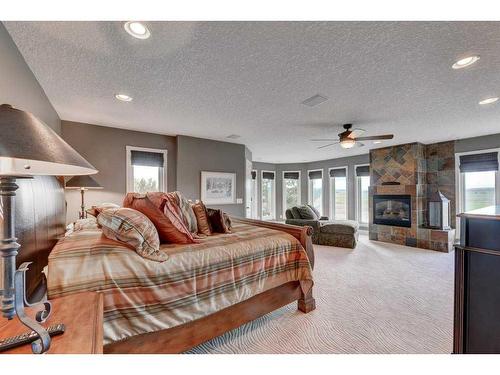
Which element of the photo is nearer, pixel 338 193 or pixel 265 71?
pixel 265 71

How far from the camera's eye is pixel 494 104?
2.87 m

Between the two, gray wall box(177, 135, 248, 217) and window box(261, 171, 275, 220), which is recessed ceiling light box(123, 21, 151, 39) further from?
window box(261, 171, 275, 220)

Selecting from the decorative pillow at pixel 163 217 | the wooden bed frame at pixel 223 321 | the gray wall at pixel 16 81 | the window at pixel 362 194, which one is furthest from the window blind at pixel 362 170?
the gray wall at pixel 16 81

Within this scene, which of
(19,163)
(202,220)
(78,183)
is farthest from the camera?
(78,183)

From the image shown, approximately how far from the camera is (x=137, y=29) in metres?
1.48

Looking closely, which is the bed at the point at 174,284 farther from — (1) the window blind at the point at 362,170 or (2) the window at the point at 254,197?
(2) the window at the point at 254,197

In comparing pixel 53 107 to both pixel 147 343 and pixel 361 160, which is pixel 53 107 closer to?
pixel 147 343

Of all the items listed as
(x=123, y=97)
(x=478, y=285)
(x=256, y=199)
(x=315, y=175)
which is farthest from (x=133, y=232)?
(x=315, y=175)

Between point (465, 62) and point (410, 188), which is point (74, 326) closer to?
point (465, 62)

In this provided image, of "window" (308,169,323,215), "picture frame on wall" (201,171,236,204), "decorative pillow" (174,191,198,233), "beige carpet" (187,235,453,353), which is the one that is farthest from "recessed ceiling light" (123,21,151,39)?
"window" (308,169,323,215)

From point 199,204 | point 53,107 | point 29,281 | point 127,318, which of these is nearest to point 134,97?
point 53,107

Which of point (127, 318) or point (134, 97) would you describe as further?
point (134, 97)

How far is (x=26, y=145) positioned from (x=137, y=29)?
1.29 m

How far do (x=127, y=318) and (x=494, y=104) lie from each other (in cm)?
477
